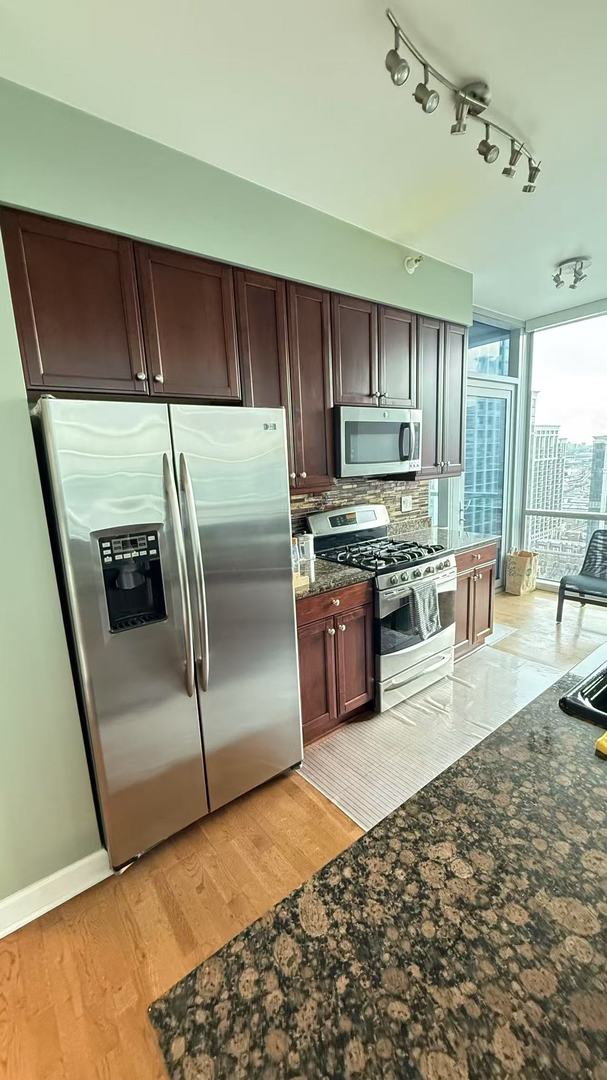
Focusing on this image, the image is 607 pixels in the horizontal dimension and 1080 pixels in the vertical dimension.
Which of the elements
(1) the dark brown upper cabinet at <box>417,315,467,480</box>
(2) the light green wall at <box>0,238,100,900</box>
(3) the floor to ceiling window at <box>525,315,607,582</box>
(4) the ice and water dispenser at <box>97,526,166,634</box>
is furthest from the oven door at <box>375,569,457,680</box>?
(3) the floor to ceiling window at <box>525,315,607,582</box>

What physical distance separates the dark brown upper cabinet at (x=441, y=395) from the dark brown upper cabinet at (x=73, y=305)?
2.02 meters

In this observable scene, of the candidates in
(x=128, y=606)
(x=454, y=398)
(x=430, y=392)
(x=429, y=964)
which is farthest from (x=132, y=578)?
(x=454, y=398)

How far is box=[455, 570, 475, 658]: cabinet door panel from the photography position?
3.34m

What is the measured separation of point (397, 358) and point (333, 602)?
169 centimetres

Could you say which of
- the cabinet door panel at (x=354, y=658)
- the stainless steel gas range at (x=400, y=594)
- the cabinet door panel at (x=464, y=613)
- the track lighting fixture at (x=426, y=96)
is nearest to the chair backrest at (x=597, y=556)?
the cabinet door panel at (x=464, y=613)

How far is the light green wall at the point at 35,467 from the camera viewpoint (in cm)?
153

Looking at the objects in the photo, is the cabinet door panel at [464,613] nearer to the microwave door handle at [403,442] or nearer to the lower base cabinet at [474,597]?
the lower base cabinet at [474,597]

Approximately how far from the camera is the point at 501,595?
16.5 feet

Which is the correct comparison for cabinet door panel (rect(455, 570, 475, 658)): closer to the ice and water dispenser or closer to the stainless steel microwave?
the stainless steel microwave

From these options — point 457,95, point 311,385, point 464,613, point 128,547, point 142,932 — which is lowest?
point 142,932

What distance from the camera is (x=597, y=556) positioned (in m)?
4.11

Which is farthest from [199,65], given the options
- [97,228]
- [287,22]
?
[97,228]

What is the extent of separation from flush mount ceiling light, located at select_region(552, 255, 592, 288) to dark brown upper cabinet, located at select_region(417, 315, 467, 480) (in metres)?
0.77

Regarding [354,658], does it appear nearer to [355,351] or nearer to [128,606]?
[128,606]
